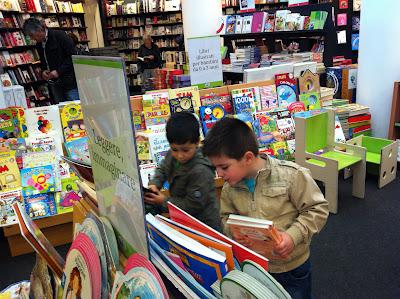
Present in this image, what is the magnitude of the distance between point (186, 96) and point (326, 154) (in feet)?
4.88

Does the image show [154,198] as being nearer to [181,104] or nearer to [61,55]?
[181,104]

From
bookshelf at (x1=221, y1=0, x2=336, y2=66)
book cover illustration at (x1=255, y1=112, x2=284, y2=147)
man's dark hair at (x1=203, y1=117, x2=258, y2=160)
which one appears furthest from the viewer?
bookshelf at (x1=221, y1=0, x2=336, y2=66)

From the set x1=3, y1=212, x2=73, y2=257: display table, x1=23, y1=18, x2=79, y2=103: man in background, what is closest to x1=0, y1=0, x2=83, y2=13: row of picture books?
x1=23, y1=18, x2=79, y2=103: man in background

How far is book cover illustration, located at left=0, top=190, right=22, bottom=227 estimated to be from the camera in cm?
283

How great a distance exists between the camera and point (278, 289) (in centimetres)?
70

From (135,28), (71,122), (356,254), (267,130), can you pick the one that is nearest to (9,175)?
(71,122)

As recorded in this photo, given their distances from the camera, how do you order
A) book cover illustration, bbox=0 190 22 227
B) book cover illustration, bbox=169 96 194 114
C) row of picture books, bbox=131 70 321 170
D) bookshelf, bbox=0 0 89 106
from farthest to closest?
bookshelf, bbox=0 0 89 106 → book cover illustration, bbox=169 96 194 114 → row of picture books, bbox=131 70 321 170 → book cover illustration, bbox=0 190 22 227

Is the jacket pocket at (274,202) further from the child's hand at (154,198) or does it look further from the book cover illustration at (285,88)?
the book cover illustration at (285,88)

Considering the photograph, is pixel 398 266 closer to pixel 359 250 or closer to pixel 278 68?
pixel 359 250

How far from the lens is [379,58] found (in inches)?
167

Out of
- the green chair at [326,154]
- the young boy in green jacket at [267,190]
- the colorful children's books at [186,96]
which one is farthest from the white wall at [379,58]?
the young boy in green jacket at [267,190]

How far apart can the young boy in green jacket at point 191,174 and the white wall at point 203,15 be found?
5164mm

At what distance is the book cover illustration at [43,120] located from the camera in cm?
309

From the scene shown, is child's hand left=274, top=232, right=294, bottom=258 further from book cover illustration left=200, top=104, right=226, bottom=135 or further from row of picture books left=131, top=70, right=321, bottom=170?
book cover illustration left=200, top=104, right=226, bottom=135
